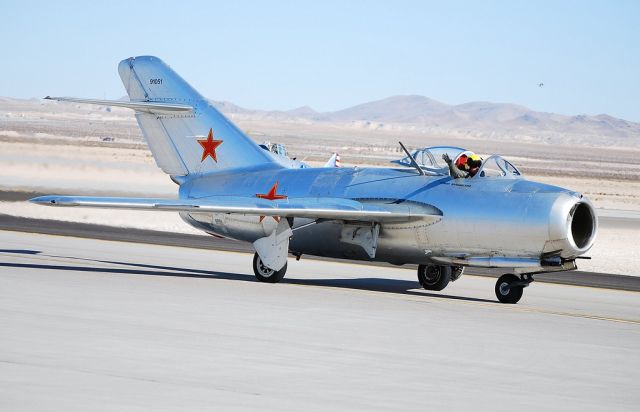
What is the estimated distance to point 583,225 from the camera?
18719 millimetres

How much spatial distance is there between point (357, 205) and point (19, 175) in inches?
1580

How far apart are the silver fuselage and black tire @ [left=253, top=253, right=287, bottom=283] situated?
607 millimetres

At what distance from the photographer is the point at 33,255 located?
23641 mm

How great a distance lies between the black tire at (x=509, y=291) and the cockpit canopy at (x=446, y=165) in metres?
1.82

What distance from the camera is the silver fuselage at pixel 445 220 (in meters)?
18.1

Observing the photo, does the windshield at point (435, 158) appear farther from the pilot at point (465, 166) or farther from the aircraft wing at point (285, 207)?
the aircraft wing at point (285, 207)

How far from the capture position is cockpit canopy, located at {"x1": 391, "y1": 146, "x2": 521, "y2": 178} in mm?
19328

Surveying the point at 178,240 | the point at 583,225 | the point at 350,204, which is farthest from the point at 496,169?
the point at 178,240

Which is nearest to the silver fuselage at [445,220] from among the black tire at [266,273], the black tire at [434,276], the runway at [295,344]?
the black tire at [266,273]

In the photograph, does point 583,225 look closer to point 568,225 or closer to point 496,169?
point 568,225

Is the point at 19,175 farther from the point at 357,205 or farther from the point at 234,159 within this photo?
the point at 357,205

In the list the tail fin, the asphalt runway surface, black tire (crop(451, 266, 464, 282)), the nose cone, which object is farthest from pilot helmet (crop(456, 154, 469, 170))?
the asphalt runway surface

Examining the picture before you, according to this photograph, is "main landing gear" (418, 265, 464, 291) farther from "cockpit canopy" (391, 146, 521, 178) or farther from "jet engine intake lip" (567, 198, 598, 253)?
"jet engine intake lip" (567, 198, 598, 253)

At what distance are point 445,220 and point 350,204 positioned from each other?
188cm
